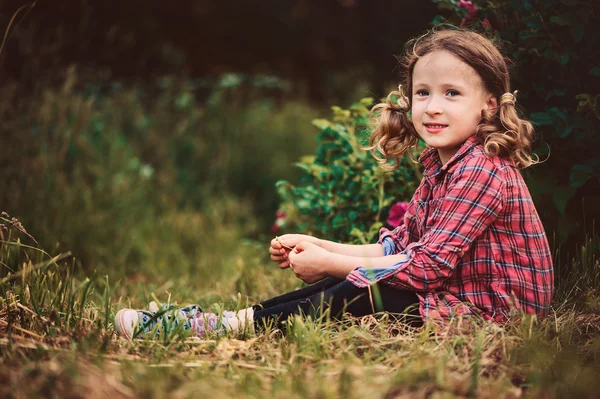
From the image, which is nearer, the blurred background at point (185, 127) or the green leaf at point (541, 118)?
the green leaf at point (541, 118)

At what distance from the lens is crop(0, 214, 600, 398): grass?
1547mm

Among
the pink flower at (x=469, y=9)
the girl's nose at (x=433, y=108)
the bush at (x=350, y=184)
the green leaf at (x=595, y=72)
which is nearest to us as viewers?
the girl's nose at (x=433, y=108)

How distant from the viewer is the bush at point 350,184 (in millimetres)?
3020

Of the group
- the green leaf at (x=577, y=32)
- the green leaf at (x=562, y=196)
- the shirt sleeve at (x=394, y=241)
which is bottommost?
the shirt sleeve at (x=394, y=241)

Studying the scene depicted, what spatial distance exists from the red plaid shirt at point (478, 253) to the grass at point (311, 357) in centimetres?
10

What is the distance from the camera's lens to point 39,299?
7.54 ft

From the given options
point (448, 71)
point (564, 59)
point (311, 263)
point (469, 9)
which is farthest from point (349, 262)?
point (469, 9)

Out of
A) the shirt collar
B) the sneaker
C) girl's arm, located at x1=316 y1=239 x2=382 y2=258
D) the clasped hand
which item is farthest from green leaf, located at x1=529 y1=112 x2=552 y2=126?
the sneaker

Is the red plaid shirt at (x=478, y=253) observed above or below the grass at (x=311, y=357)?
above

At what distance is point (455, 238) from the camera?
204 centimetres

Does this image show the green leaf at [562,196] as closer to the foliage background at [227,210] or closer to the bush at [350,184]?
the foliage background at [227,210]

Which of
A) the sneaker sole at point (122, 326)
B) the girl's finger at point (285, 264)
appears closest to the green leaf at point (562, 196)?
the girl's finger at point (285, 264)

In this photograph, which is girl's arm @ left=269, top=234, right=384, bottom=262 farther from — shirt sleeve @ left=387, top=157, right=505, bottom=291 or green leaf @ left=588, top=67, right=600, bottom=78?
green leaf @ left=588, top=67, right=600, bottom=78

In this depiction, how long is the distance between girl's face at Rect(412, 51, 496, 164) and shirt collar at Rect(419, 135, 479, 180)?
0.04 m
